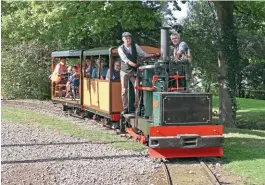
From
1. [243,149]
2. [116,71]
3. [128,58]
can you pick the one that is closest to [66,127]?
[116,71]

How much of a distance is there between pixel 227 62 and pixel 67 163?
916 cm

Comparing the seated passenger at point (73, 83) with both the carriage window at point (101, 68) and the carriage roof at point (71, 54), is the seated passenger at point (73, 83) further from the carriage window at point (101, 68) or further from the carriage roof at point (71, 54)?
the carriage window at point (101, 68)

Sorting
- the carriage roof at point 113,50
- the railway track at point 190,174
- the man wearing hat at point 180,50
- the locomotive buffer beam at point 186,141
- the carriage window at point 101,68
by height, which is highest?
the carriage roof at point 113,50

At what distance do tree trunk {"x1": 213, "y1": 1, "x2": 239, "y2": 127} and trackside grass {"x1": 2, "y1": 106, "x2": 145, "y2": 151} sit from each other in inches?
210

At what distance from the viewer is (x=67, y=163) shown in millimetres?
8586

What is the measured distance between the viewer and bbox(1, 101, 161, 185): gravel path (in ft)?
24.7

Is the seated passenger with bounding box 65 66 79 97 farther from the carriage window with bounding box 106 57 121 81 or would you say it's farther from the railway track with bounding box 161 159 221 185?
the railway track with bounding box 161 159 221 185

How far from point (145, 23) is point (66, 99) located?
13.5ft

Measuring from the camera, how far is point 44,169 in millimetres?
8109

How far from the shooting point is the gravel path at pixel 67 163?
754 centimetres

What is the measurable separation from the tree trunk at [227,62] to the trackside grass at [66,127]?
534cm

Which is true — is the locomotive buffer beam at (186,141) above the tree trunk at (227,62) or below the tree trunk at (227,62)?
below

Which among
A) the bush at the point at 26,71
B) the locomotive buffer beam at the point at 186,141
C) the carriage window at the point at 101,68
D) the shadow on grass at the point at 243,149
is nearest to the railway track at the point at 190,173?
the locomotive buffer beam at the point at 186,141

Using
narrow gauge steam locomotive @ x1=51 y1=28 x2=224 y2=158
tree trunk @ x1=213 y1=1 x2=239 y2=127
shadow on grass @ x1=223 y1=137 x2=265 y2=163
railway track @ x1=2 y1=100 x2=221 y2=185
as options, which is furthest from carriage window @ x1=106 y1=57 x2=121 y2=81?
tree trunk @ x1=213 y1=1 x2=239 y2=127
